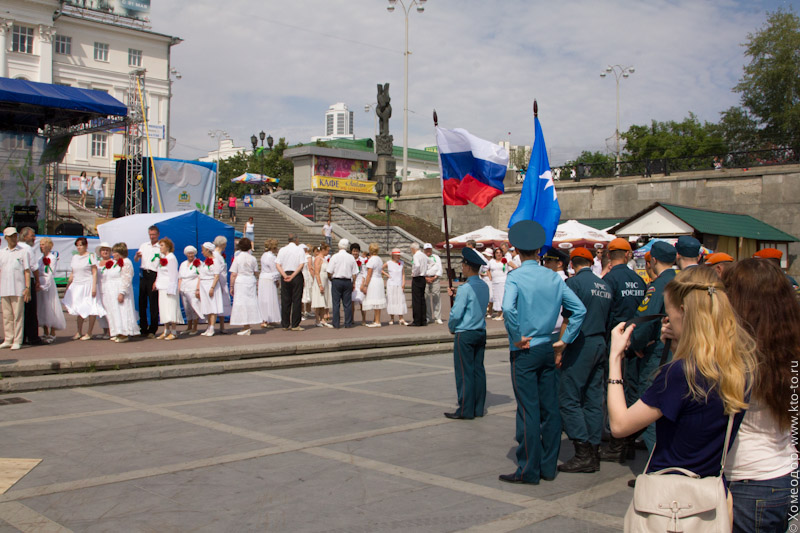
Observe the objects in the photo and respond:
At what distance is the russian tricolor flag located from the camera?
868cm

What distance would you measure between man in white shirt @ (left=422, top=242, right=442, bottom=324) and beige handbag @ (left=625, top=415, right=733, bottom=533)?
43.6ft

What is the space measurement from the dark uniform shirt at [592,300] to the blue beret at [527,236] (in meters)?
0.84

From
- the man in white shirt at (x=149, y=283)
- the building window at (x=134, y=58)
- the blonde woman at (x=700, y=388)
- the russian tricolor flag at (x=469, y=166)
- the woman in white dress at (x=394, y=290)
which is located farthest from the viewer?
the building window at (x=134, y=58)

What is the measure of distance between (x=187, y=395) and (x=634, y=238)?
1559cm

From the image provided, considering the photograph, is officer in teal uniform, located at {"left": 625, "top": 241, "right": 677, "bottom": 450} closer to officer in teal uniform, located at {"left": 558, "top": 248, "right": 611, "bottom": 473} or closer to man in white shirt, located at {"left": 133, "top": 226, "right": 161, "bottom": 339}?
officer in teal uniform, located at {"left": 558, "top": 248, "right": 611, "bottom": 473}

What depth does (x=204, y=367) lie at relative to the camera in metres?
10.1

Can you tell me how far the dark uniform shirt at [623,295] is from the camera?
21.6ft

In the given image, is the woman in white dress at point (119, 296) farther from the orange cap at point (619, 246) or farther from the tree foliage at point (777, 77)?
the tree foliage at point (777, 77)

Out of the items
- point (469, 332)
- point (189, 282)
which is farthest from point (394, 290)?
point (469, 332)

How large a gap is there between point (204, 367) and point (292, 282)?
14.8ft

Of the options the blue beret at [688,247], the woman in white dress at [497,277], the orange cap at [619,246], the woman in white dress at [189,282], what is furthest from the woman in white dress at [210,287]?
the blue beret at [688,247]

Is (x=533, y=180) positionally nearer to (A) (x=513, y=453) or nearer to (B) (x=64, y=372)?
(A) (x=513, y=453)

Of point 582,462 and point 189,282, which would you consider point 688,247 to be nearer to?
point 582,462

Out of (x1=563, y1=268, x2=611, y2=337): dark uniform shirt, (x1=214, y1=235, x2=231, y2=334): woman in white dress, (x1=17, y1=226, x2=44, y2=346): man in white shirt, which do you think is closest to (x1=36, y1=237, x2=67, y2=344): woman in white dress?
(x1=17, y1=226, x2=44, y2=346): man in white shirt
